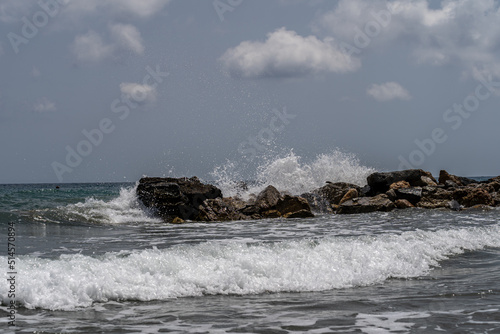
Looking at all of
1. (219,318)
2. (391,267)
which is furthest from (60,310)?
(391,267)

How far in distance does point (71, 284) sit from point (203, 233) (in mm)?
6850

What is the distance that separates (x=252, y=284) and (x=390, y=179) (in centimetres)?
1532

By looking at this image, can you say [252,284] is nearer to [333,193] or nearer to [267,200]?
[267,200]

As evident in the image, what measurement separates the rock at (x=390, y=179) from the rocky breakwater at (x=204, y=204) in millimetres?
4831

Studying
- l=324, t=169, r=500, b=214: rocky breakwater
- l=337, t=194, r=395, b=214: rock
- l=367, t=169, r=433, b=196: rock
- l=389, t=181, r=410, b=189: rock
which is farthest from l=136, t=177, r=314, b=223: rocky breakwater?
l=389, t=181, r=410, b=189: rock

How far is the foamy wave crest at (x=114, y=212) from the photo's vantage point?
16.9 metres

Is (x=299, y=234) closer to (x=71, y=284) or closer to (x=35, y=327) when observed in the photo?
(x=71, y=284)

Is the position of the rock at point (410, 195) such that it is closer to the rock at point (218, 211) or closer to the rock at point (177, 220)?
the rock at point (218, 211)

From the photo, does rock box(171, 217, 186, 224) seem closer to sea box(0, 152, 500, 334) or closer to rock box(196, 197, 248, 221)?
rock box(196, 197, 248, 221)

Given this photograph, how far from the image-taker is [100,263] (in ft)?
25.0

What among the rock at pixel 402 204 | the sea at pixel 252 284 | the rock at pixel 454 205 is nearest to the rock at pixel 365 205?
the rock at pixel 402 204

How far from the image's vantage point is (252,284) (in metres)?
7.52

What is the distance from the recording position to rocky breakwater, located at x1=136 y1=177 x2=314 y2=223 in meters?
17.5

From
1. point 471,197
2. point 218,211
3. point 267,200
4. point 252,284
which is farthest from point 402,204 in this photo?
point 252,284
